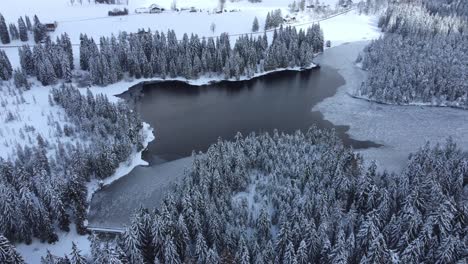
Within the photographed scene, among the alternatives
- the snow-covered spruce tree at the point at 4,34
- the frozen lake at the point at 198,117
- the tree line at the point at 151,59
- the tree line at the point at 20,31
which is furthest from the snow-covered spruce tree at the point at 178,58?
the snow-covered spruce tree at the point at 4,34

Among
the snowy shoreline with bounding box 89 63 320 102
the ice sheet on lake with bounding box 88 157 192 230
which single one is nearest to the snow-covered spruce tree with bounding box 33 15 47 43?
the snowy shoreline with bounding box 89 63 320 102

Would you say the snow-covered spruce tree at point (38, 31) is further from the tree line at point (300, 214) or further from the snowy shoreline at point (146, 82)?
the tree line at point (300, 214)

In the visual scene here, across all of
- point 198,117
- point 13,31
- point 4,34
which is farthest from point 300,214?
point 13,31

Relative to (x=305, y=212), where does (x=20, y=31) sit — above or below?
A: above

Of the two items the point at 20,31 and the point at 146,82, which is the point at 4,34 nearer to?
the point at 20,31

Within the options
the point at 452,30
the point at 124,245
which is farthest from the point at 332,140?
the point at 452,30

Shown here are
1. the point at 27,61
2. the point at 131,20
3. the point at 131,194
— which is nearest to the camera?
the point at 131,194
